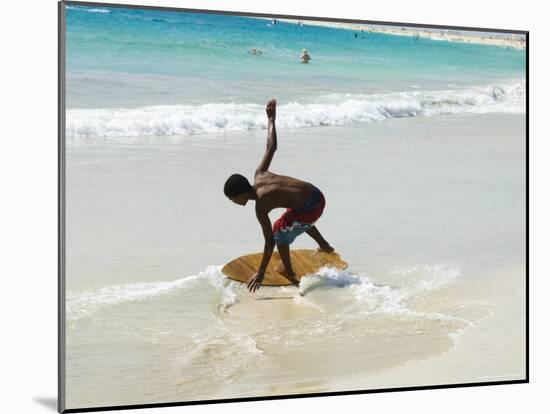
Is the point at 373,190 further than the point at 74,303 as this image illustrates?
Yes

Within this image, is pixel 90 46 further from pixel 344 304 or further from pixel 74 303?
pixel 344 304

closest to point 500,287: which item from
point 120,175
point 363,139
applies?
point 363,139

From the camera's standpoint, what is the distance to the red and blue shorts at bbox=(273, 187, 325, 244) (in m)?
6.52

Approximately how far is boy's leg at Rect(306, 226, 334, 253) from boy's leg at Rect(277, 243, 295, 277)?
6.8 inches

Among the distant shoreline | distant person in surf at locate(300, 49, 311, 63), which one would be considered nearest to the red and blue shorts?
distant person in surf at locate(300, 49, 311, 63)

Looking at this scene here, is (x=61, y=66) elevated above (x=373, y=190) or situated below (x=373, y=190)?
above

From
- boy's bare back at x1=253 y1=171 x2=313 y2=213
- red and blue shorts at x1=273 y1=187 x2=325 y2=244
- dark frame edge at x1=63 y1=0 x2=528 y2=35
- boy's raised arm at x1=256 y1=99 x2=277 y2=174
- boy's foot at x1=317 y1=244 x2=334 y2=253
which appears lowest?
boy's foot at x1=317 y1=244 x2=334 y2=253

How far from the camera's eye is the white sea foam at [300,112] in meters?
6.16

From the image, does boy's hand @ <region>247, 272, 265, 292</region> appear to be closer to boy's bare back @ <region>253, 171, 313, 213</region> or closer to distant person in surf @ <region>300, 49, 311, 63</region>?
boy's bare back @ <region>253, 171, 313, 213</region>

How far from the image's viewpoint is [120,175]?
614cm

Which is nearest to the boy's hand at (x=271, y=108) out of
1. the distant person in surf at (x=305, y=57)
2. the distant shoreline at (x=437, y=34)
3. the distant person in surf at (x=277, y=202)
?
the distant person in surf at (x=277, y=202)

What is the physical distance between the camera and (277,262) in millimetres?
6539

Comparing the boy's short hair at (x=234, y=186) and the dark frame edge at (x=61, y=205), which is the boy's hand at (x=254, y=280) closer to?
the boy's short hair at (x=234, y=186)

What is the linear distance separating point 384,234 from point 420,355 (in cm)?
81
